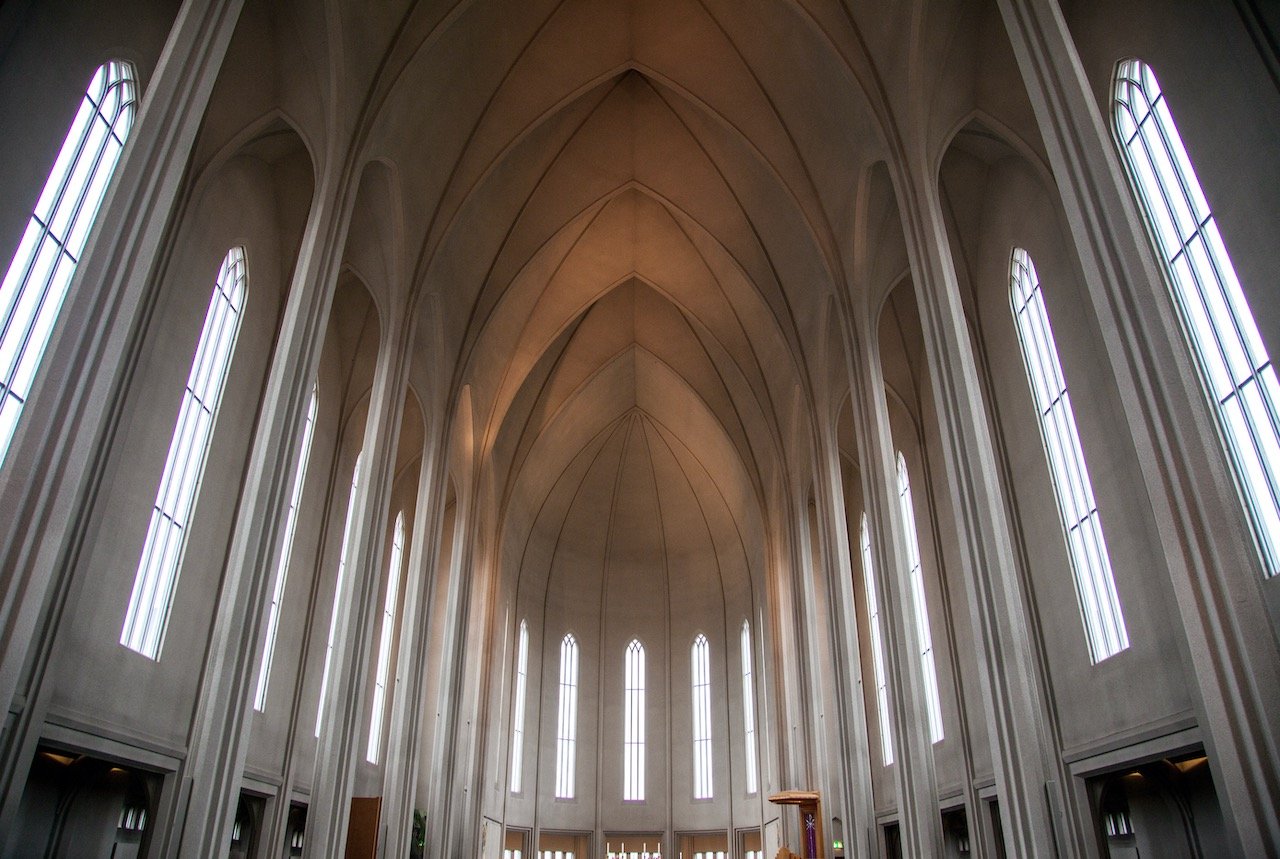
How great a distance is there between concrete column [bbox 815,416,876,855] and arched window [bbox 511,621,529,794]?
14864 millimetres

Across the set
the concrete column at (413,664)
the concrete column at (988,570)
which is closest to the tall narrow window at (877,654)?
the concrete column at (988,570)

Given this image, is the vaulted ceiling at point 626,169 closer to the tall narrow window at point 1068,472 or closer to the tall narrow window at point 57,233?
the tall narrow window at point 57,233

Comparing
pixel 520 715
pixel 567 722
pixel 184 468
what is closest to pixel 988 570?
pixel 184 468

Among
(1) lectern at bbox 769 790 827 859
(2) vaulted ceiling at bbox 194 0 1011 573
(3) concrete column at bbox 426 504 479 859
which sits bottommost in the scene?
(1) lectern at bbox 769 790 827 859

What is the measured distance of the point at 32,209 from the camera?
30.7 feet

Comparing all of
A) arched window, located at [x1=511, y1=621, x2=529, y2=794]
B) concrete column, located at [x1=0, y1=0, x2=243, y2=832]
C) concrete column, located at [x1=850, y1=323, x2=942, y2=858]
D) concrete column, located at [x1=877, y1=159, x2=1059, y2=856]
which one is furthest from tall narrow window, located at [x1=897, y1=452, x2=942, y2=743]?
arched window, located at [x1=511, y1=621, x2=529, y2=794]

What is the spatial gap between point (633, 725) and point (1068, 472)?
22.4 m

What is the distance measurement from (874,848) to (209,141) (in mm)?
16298

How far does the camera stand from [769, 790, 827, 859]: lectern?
18.3 metres

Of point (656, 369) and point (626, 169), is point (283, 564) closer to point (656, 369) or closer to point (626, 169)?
point (626, 169)

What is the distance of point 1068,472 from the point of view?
13234 millimetres

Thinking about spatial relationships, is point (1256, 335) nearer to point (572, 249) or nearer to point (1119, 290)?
point (1119, 290)

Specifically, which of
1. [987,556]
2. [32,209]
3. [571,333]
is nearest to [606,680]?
[571,333]

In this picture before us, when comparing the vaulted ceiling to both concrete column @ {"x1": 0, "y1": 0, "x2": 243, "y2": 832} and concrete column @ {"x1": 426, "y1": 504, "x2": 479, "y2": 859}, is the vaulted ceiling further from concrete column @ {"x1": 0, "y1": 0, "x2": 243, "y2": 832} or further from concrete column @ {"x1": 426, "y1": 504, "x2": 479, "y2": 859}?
concrete column @ {"x1": 0, "y1": 0, "x2": 243, "y2": 832}
